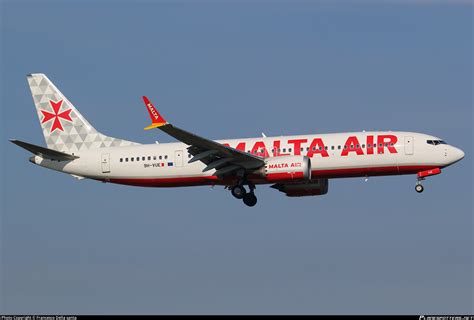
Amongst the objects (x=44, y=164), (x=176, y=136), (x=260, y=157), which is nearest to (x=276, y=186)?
(x=260, y=157)

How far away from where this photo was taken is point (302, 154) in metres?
63.4

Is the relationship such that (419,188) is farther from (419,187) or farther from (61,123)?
(61,123)

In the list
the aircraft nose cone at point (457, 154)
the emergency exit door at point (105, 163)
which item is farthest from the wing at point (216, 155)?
the aircraft nose cone at point (457, 154)

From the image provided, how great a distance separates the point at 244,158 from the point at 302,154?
3686 mm

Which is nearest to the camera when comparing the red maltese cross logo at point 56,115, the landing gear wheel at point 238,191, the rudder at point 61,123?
the landing gear wheel at point 238,191

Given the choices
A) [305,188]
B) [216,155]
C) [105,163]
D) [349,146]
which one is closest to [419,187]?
[349,146]

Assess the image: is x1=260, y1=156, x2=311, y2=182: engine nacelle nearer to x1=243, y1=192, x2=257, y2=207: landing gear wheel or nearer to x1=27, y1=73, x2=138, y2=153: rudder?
x1=243, y1=192, x2=257, y2=207: landing gear wheel

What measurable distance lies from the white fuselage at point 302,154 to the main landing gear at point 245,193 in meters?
0.88

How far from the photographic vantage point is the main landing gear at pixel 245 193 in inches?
2566

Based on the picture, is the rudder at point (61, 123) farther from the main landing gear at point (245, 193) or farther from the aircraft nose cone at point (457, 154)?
the aircraft nose cone at point (457, 154)

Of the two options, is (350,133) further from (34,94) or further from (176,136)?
(34,94)

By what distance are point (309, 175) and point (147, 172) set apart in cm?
1126

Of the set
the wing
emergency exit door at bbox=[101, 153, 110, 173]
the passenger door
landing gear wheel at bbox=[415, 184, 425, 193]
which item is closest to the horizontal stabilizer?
emergency exit door at bbox=[101, 153, 110, 173]

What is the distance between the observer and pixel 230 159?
63.4m
